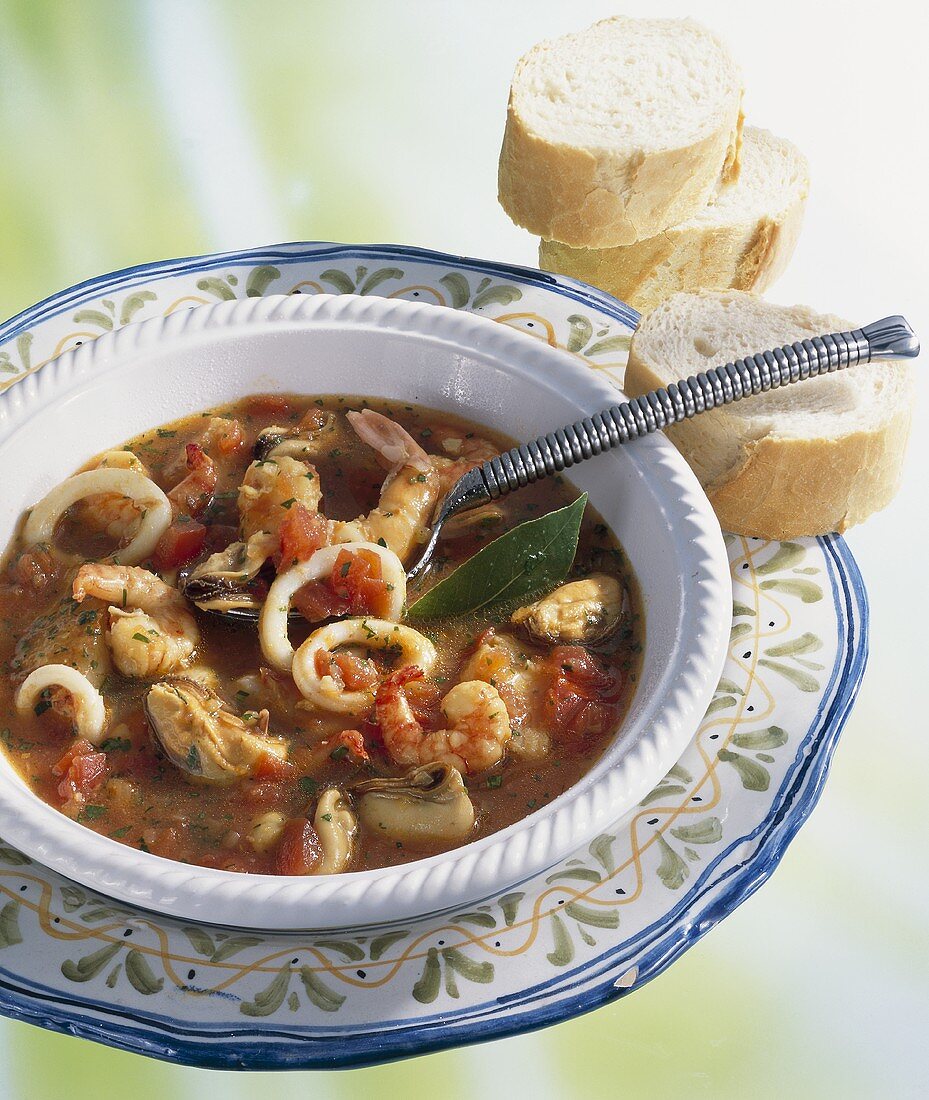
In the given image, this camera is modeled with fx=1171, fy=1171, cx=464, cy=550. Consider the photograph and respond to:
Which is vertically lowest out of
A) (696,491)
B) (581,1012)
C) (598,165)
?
(581,1012)

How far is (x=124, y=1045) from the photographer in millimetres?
2699

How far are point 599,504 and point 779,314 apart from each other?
1201 mm

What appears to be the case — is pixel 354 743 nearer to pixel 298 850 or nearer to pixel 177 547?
pixel 298 850

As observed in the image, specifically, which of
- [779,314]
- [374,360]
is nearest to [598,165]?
[779,314]

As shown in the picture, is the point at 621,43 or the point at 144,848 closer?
the point at 144,848

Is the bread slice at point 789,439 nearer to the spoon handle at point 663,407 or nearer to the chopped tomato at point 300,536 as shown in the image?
the spoon handle at point 663,407

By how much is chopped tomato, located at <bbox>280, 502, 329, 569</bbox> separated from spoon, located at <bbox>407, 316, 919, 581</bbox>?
0.32m

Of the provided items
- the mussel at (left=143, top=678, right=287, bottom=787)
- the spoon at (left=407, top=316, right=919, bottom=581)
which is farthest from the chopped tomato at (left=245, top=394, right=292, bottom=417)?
the mussel at (left=143, top=678, right=287, bottom=787)

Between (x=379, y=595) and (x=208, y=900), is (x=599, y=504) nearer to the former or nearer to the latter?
(x=379, y=595)

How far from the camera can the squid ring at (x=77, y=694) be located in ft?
10.8

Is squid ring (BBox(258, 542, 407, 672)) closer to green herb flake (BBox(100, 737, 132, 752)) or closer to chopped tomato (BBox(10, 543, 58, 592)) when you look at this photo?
green herb flake (BBox(100, 737, 132, 752))

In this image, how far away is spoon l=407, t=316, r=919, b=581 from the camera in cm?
369

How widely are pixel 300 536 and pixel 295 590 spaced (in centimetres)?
17

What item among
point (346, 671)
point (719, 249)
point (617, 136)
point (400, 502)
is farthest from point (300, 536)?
point (719, 249)
